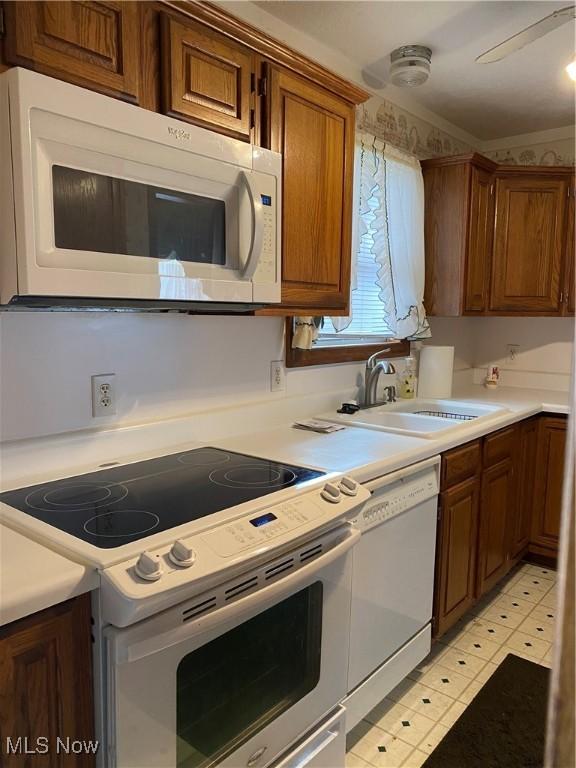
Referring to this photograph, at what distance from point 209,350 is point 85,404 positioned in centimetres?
51

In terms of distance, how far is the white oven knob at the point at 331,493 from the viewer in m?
1.42

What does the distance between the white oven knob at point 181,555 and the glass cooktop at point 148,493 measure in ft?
0.35

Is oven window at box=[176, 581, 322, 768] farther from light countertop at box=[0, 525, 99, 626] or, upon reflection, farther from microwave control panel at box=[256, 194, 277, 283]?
microwave control panel at box=[256, 194, 277, 283]

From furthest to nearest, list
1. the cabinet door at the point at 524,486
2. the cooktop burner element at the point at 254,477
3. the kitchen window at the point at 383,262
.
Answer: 1. the cabinet door at the point at 524,486
2. the kitchen window at the point at 383,262
3. the cooktop burner element at the point at 254,477

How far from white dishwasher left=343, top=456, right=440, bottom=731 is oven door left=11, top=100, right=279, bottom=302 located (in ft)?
2.57

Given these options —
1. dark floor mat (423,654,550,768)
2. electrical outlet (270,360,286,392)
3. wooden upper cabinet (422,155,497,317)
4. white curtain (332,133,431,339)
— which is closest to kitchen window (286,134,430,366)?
white curtain (332,133,431,339)

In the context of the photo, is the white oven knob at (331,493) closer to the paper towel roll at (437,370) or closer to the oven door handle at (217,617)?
the oven door handle at (217,617)

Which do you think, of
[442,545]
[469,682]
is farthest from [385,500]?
[469,682]

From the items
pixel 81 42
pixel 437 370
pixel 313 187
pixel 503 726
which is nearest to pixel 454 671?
pixel 503 726

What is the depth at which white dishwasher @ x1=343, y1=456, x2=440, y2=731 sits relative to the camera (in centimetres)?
173

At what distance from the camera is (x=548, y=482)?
3.00m

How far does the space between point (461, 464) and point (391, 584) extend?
600mm

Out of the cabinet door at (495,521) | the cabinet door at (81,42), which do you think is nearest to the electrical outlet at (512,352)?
the cabinet door at (495,521)

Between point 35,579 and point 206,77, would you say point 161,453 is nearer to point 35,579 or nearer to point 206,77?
point 35,579
